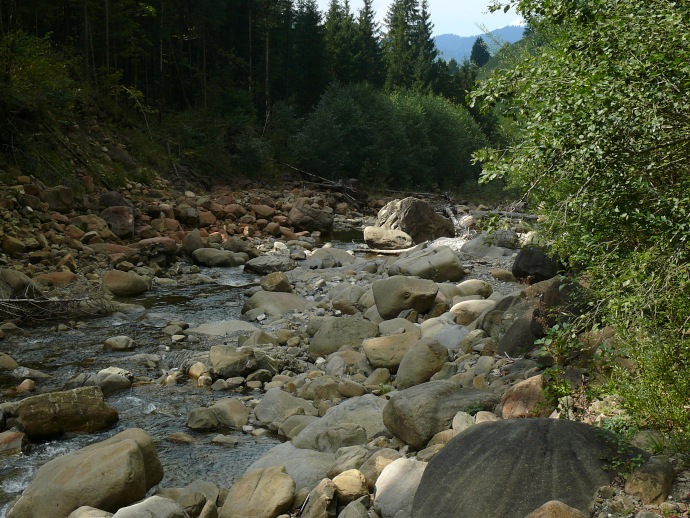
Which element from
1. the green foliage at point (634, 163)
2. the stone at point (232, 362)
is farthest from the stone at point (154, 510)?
the stone at point (232, 362)

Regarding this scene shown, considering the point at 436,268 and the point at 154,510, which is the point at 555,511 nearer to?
the point at 154,510

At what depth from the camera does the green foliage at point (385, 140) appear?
34344mm

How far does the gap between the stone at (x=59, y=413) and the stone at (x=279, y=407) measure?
62.6 inches

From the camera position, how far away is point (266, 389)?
8.25 m

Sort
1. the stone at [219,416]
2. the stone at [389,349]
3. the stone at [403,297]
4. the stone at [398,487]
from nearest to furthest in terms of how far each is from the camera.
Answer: the stone at [398,487]
the stone at [219,416]
the stone at [389,349]
the stone at [403,297]

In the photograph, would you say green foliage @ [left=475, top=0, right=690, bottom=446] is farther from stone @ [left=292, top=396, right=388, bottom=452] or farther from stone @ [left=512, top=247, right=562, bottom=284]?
stone @ [left=512, top=247, right=562, bottom=284]

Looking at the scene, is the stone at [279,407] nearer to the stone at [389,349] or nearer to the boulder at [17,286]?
the stone at [389,349]

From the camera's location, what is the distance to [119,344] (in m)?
9.75

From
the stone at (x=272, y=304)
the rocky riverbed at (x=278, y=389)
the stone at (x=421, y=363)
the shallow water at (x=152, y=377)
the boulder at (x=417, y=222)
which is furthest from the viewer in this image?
the boulder at (x=417, y=222)

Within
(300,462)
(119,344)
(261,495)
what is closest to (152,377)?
(119,344)

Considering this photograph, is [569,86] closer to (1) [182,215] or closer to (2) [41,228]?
(2) [41,228]

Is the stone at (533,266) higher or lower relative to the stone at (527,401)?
lower

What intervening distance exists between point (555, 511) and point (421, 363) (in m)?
4.09

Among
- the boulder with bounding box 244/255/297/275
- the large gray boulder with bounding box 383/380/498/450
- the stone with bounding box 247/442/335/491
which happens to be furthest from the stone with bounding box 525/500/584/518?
the boulder with bounding box 244/255/297/275
